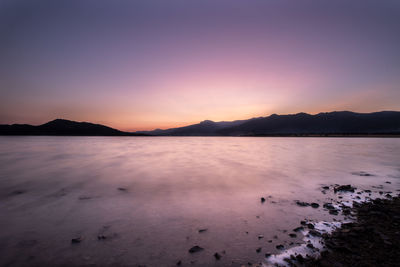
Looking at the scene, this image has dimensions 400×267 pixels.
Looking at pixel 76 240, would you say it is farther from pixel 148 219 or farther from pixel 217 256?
pixel 217 256

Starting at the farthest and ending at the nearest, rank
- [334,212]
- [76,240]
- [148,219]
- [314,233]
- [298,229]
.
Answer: [334,212]
[148,219]
[298,229]
[314,233]
[76,240]

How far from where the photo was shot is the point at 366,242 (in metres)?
4.06

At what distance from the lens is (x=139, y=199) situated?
7660 millimetres

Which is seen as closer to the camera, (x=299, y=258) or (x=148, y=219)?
(x=299, y=258)

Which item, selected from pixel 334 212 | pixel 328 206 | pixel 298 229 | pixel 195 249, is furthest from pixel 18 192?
pixel 328 206

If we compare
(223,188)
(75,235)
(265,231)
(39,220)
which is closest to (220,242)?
(265,231)

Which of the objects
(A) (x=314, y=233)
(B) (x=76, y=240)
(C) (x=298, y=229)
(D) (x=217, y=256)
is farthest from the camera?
(C) (x=298, y=229)

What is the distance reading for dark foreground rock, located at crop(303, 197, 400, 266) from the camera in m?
3.49

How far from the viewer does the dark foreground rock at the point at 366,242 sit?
349 cm

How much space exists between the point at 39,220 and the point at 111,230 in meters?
2.57

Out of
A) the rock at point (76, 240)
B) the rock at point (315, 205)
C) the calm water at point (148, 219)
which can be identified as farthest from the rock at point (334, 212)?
the rock at point (76, 240)

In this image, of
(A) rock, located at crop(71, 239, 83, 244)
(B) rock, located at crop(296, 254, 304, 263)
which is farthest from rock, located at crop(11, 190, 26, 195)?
(B) rock, located at crop(296, 254, 304, 263)

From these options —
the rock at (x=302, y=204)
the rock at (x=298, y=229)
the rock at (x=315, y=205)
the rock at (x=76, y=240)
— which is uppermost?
the rock at (x=76, y=240)

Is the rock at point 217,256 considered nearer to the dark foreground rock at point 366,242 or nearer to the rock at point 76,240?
the dark foreground rock at point 366,242
